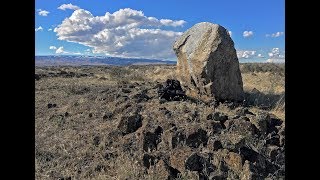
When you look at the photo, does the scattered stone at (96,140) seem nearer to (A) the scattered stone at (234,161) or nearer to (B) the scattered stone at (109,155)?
(B) the scattered stone at (109,155)

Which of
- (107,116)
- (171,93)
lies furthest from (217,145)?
(171,93)

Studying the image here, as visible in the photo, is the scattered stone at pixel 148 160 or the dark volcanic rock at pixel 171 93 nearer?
the scattered stone at pixel 148 160

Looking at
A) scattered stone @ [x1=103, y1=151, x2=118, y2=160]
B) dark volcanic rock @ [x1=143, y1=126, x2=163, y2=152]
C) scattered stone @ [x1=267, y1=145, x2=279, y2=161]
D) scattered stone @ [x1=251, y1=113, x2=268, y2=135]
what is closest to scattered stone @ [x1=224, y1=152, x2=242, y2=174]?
scattered stone @ [x1=267, y1=145, x2=279, y2=161]

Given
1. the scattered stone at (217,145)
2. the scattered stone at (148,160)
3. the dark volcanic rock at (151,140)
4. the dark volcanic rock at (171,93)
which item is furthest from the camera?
the dark volcanic rock at (171,93)

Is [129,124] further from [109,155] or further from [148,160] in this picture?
[148,160]

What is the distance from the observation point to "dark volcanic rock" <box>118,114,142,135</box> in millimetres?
7273

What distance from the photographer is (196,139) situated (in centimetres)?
634

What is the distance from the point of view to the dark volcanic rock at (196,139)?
627 cm

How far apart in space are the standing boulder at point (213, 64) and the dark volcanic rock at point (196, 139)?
5.12m

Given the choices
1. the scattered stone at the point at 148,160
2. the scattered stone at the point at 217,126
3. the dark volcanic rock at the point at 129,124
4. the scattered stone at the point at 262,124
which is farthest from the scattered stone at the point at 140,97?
the scattered stone at the point at 148,160

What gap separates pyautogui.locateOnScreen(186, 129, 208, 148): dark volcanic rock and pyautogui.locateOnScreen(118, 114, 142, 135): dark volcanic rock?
1.31 m
